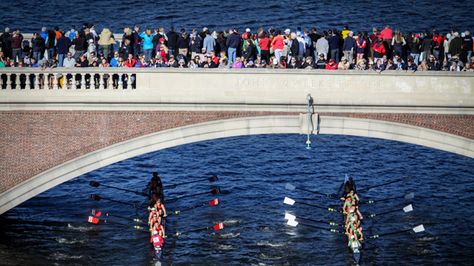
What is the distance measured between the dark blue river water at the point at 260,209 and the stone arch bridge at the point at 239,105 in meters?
7.90

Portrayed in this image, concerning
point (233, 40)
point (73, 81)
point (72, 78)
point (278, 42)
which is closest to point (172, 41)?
point (233, 40)

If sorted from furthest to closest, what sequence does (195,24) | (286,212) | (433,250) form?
1. (195,24)
2. (286,212)
3. (433,250)

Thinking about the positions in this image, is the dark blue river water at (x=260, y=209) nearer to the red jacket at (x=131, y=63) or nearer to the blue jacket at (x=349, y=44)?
the red jacket at (x=131, y=63)

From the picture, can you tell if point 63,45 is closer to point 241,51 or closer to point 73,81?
point 73,81

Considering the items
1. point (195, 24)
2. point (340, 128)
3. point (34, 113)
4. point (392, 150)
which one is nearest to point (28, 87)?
point (34, 113)

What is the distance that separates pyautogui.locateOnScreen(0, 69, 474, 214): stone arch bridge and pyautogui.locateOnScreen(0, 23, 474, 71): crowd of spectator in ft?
5.89

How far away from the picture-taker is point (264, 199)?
289 feet

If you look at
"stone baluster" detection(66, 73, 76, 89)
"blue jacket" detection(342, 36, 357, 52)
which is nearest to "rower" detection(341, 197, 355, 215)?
"blue jacket" detection(342, 36, 357, 52)

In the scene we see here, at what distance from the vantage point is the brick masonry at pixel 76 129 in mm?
72375

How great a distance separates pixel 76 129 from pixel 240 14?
55.2 metres

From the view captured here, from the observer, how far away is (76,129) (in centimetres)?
7325

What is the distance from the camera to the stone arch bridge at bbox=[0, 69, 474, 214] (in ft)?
237

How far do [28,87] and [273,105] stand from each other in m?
11.4

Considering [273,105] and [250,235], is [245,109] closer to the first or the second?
[273,105]
